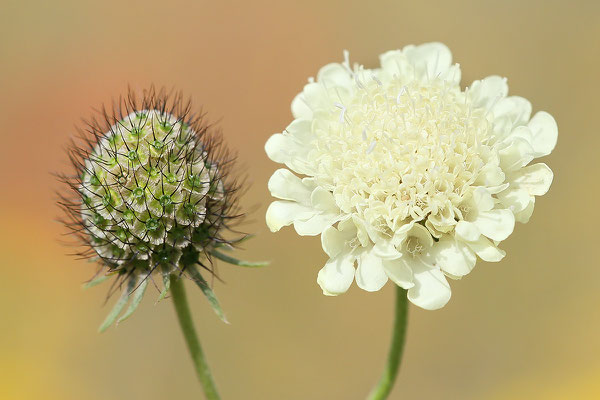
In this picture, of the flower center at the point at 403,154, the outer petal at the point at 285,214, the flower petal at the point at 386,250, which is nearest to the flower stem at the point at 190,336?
the outer petal at the point at 285,214

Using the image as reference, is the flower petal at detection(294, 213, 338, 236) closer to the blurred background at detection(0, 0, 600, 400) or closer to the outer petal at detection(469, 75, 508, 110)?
the outer petal at detection(469, 75, 508, 110)

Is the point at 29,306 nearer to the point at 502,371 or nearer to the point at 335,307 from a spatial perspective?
the point at 335,307

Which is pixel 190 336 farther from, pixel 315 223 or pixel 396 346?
pixel 396 346

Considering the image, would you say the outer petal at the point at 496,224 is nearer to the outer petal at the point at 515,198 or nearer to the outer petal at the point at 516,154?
the outer petal at the point at 515,198

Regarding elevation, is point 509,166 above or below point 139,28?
below

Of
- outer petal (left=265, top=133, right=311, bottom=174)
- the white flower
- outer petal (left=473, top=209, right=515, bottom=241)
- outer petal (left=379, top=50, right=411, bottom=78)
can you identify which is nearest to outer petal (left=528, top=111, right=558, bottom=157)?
the white flower

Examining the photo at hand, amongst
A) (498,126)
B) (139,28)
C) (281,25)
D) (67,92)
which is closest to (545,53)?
(281,25)

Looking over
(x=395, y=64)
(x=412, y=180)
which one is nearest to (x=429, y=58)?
(x=395, y=64)
